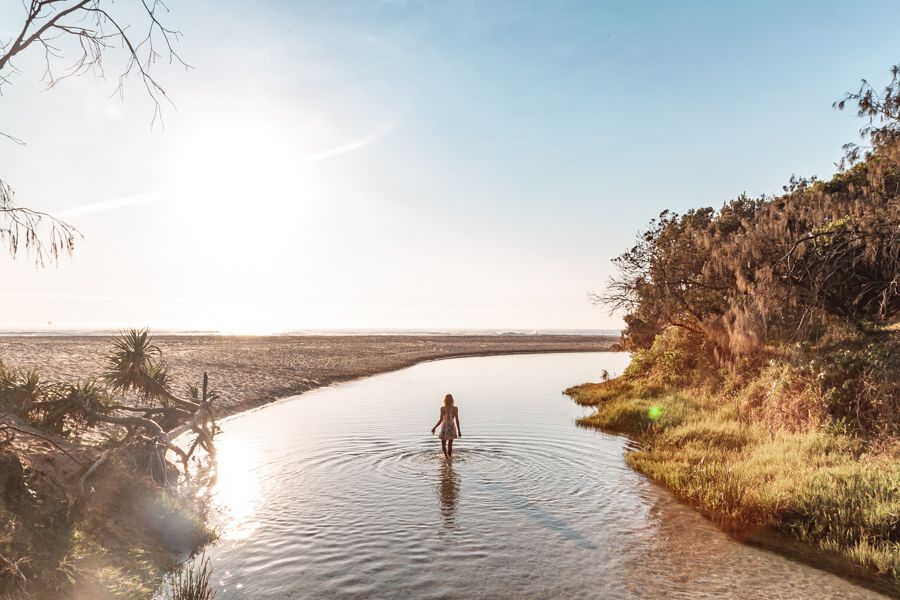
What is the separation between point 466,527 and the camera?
1116cm

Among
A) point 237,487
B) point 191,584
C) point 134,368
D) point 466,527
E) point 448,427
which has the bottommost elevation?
point 237,487

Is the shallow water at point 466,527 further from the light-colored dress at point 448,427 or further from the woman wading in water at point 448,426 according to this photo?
the light-colored dress at point 448,427

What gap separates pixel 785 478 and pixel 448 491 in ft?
27.5

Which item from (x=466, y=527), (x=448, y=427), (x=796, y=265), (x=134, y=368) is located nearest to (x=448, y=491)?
(x=466, y=527)

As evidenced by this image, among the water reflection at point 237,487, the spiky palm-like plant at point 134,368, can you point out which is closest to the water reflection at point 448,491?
the water reflection at point 237,487

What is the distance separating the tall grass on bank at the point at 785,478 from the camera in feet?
31.8

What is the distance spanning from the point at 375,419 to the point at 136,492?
15.5 metres

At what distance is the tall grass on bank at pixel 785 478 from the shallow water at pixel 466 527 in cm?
86

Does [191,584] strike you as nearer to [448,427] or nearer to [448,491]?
[448,491]

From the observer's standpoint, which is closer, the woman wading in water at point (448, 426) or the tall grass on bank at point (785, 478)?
the tall grass on bank at point (785, 478)

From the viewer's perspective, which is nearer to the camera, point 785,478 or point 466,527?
point 466,527

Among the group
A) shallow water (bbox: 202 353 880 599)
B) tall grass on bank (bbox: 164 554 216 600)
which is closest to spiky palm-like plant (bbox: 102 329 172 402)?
shallow water (bbox: 202 353 880 599)

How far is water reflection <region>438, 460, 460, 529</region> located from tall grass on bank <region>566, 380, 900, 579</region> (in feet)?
20.0

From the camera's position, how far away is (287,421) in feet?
82.9
